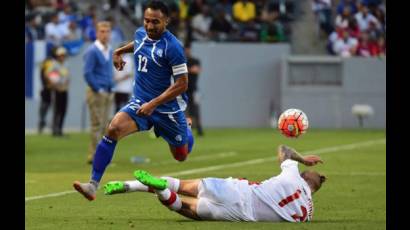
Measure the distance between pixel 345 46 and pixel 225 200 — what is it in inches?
1025

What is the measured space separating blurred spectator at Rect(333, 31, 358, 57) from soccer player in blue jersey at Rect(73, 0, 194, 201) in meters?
23.4

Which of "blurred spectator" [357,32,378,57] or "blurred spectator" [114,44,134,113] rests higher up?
"blurred spectator" [357,32,378,57]

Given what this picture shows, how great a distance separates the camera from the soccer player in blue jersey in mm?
14352

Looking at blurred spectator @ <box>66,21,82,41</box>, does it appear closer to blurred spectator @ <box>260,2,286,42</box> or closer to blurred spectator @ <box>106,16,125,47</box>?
blurred spectator @ <box>106,16,125,47</box>

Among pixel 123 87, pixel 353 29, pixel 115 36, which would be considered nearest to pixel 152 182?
pixel 123 87

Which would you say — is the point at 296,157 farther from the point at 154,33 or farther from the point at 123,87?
the point at 123,87

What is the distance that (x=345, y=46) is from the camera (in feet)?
125

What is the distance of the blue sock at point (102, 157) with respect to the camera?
14234mm

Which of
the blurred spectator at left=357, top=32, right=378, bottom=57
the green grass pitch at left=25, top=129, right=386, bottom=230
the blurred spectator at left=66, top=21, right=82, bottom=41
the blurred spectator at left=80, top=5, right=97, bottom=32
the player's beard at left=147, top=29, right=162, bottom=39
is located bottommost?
the green grass pitch at left=25, top=129, right=386, bottom=230

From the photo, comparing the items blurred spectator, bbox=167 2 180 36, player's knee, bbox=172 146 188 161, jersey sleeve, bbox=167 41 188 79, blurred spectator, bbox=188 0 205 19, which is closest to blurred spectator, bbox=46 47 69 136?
blurred spectator, bbox=167 2 180 36

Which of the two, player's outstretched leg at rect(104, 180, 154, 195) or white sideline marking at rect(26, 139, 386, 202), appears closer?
player's outstretched leg at rect(104, 180, 154, 195)

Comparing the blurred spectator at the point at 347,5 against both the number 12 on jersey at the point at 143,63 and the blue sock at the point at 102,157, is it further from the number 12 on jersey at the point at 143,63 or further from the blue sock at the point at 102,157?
the blue sock at the point at 102,157

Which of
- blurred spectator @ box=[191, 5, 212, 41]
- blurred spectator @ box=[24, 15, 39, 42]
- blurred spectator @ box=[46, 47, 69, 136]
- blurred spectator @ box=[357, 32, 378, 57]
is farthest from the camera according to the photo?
blurred spectator @ box=[357, 32, 378, 57]
